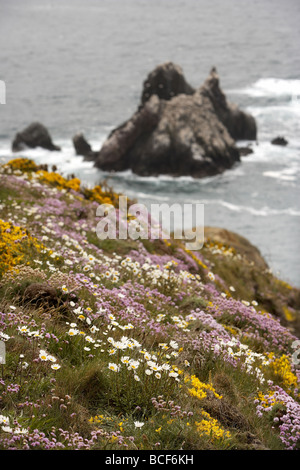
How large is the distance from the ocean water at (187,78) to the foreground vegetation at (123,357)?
25.0 ft

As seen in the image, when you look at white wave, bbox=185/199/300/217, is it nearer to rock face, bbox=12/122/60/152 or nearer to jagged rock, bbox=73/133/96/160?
jagged rock, bbox=73/133/96/160

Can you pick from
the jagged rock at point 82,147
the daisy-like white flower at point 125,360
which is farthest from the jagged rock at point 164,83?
the daisy-like white flower at point 125,360

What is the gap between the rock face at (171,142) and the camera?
229 feet

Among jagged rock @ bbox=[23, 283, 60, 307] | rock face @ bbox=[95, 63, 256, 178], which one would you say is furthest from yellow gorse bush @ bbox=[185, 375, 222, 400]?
rock face @ bbox=[95, 63, 256, 178]

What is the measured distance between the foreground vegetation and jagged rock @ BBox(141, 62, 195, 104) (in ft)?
222

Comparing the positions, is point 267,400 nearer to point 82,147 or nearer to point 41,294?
point 41,294

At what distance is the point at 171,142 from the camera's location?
6981cm

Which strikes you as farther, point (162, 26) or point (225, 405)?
point (162, 26)

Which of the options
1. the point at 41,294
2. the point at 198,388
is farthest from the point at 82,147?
the point at 198,388

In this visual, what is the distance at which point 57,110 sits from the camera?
96562 millimetres

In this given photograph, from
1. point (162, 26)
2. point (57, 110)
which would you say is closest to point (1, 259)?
point (57, 110)

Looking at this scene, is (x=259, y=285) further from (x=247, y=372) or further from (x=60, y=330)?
(x=60, y=330)

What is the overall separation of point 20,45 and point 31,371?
520 ft

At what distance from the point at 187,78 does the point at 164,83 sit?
37496 millimetres
